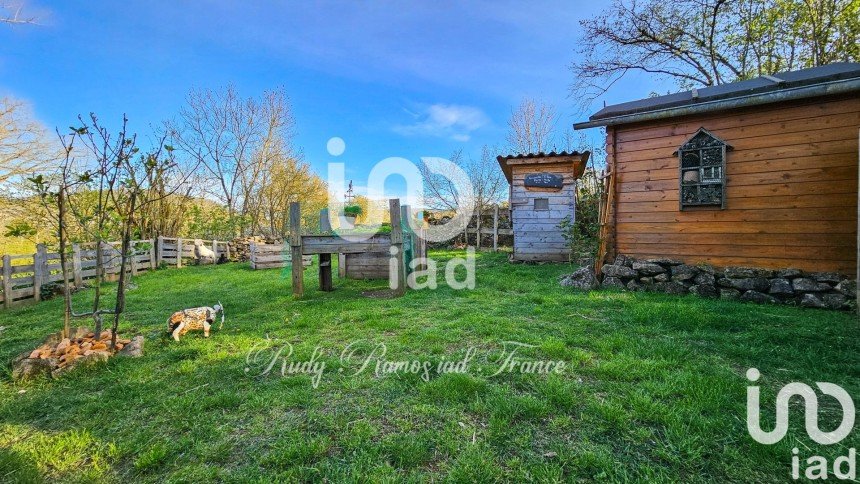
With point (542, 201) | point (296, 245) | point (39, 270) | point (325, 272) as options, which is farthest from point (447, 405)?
point (39, 270)

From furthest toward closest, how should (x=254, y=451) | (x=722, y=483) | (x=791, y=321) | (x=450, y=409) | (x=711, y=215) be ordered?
(x=711, y=215)
(x=791, y=321)
(x=450, y=409)
(x=254, y=451)
(x=722, y=483)

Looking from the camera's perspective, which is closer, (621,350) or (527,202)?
(621,350)

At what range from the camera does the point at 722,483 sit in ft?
4.73

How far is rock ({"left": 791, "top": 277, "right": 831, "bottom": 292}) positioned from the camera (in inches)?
175

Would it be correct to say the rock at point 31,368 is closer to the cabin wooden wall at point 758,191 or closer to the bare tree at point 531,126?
the cabin wooden wall at point 758,191

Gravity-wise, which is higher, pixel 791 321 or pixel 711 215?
pixel 711 215

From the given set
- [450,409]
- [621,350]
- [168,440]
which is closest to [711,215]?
[621,350]

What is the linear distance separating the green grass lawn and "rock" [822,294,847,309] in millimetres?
431

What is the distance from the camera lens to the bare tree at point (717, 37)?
385 inches

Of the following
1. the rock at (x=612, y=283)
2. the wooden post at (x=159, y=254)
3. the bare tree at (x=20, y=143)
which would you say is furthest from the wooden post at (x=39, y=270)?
the rock at (x=612, y=283)

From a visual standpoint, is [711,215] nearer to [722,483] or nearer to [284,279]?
[722,483]

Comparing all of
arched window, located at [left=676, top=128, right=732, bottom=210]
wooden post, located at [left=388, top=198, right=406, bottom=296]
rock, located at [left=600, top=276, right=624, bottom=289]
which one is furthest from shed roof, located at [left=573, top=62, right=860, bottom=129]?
wooden post, located at [left=388, top=198, right=406, bottom=296]

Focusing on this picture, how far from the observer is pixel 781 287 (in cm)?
466

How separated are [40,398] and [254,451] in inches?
78.8
